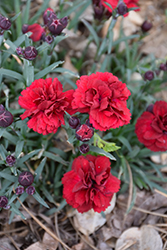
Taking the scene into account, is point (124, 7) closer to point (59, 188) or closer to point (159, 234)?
point (59, 188)

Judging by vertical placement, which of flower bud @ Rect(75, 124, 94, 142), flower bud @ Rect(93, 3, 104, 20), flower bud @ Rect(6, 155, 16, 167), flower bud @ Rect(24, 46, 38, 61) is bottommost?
flower bud @ Rect(6, 155, 16, 167)

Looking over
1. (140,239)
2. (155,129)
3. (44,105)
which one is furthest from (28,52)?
(140,239)

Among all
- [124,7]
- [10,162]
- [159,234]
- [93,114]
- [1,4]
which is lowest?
[159,234]

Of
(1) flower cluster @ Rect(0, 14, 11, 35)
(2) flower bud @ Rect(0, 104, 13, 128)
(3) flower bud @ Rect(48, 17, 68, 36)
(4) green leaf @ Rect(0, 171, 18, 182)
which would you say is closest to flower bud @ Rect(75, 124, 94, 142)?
(2) flower bud @ Rect(0, 104, 13, 128)

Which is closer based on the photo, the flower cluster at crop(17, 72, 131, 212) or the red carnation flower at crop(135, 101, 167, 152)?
the flower cluster at crop(17, 72, 131, 212)

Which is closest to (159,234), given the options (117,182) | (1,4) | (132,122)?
(117,182)

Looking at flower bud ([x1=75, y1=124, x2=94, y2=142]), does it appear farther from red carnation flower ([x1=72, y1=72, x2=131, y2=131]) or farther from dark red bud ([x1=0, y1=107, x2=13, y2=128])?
dark red bud ([x1=0, y1=107, x2=13, y2=128])
